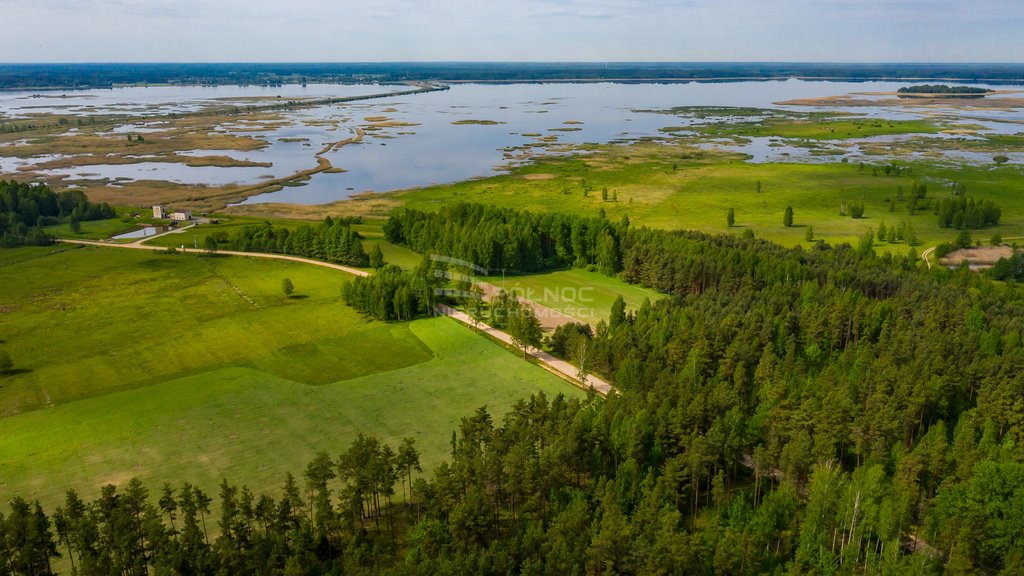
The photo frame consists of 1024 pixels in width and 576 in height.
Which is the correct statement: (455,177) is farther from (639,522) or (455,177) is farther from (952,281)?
(639,522)

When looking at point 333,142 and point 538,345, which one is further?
point 333,142

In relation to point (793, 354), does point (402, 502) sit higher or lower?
lower

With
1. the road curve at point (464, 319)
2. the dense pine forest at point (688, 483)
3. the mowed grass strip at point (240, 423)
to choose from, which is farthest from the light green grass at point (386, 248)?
the dense pine forest at point (688, 483)

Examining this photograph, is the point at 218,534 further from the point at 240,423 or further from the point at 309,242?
the point at 309,242

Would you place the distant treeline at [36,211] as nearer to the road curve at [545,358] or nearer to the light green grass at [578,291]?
the road curve at [545,358]

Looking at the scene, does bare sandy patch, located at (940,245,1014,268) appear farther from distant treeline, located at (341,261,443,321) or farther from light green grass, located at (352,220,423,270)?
light green grass, located at (352,220,423,270)

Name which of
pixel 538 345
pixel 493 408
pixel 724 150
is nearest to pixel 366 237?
pixel 538 345
